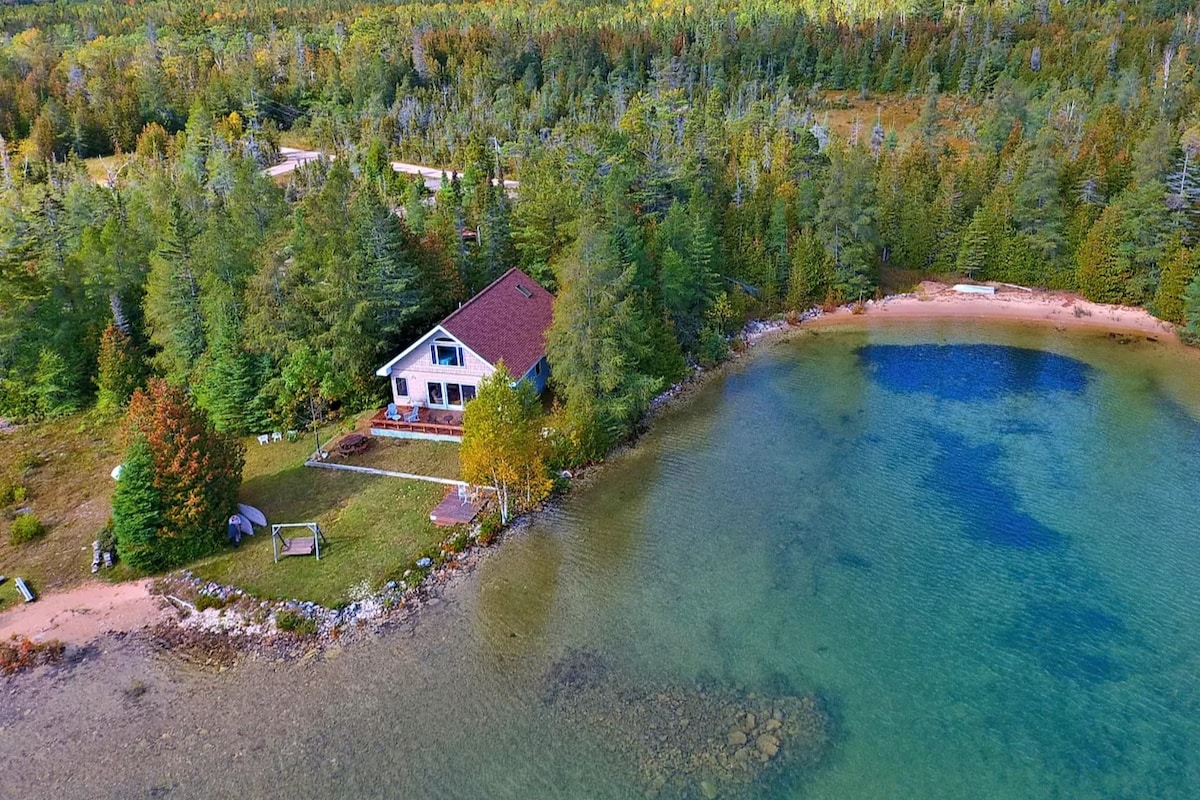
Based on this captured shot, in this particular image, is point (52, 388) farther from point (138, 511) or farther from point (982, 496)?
point (982, 496)

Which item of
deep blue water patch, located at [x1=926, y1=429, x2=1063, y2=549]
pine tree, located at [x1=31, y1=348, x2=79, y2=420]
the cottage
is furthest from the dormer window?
deep blue water patch, located at [x1=926, y1=429, x2=1063, y2=549]

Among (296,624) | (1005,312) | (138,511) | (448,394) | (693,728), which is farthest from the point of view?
(1005,312)

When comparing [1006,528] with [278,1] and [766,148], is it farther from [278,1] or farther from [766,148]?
[278,1]

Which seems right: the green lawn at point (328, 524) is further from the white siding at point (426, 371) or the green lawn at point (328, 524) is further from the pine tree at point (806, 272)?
the pine tree at point (806, 272)

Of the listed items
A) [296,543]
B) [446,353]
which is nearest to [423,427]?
[446,353]

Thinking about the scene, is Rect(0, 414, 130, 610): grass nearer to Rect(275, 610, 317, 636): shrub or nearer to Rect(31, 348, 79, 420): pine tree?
Rect(31, 348, 79, 420): pine tree

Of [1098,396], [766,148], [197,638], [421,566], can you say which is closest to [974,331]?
[1098,396]

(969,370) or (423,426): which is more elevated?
(423,426)
